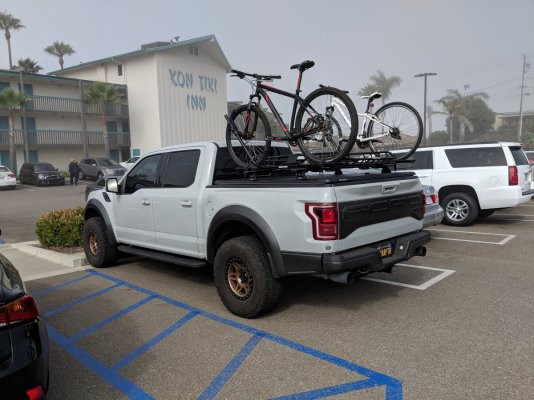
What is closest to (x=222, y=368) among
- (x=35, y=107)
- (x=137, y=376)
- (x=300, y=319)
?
(x=137, y=376)

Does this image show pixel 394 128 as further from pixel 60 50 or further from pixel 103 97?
pixel 60 50

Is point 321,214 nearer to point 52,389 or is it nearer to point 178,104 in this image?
point 52,389

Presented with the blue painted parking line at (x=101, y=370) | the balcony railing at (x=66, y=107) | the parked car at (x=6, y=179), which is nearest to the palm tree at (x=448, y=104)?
the balcony railing at (x=66, y=107)

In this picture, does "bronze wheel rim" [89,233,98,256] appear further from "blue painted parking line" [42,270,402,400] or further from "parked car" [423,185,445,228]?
"parked car" [423,185,445,228]

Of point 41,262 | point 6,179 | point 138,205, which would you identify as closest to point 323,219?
point 138,205

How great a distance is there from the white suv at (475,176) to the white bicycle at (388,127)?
13.9 ft

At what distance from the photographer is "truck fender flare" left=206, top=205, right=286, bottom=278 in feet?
13.5

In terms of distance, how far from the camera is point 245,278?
4520 mm

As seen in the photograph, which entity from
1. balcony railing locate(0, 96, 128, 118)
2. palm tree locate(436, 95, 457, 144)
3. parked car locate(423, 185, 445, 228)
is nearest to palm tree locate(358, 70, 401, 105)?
palm tree locate(436, 95, 457, 144)

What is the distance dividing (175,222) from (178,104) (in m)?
33.3

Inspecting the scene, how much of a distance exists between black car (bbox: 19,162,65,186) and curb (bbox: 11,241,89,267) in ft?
65.3

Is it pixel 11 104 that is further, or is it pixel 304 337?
pixel 11 104

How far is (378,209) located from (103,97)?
33.1 meters

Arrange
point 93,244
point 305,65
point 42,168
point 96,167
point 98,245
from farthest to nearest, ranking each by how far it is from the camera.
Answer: point 96,167, point 42,168, point 93,244, point 98,245, point 305,65
